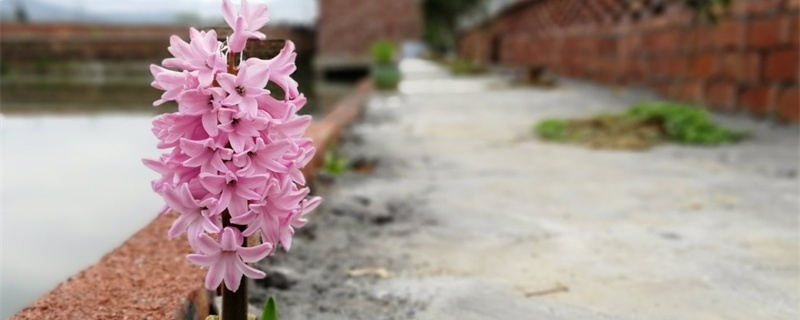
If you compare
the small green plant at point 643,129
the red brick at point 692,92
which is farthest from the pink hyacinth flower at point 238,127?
the red brick at point 692,92

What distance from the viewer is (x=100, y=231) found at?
→ 3.25 m

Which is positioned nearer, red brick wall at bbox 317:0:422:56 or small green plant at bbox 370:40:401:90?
small green plant at bbox 370:40:401:90

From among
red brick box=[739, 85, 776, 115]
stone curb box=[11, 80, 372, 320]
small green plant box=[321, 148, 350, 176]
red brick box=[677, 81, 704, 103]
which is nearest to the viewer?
stone curb box=[11, 80, 372, 320]

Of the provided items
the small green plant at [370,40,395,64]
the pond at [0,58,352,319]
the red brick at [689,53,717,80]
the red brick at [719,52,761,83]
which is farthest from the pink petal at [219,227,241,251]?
the small green plant at [370,40,395,64]

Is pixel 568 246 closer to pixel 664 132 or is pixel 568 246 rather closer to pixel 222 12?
pixel 222 12

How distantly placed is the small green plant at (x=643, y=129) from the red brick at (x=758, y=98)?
459mm

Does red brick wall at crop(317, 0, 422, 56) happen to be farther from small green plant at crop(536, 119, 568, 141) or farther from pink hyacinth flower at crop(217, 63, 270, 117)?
pink hyacinth flower at crop(217, 63, 270, 117)

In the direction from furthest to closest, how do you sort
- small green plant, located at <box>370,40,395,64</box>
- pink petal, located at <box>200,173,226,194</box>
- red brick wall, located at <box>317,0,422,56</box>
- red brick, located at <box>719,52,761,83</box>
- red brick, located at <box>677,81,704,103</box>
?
red brick wall, located at <box>317,0,422,56</box>, small green plant, located at <box>370,40,395,64</box>, red brick, located at <box>677,81,704,103</box>, red brick, located at <box>719,52,761,83</box>, pink petal, located at <box>200,173,226,194</box>

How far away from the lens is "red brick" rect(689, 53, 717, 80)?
611 cm

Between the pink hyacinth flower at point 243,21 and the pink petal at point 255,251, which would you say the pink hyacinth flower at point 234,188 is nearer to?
the pink petal at point 255,251

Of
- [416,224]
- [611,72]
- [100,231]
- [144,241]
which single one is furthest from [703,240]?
[611,72]

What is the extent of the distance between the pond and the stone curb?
1.51 feet

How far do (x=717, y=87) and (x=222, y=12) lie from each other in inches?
220

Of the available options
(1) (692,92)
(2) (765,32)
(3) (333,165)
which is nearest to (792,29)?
(2) (765,32)
